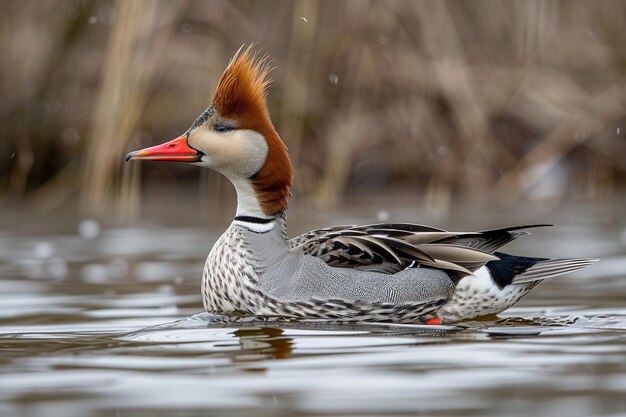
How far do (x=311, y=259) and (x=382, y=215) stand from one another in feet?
16.1

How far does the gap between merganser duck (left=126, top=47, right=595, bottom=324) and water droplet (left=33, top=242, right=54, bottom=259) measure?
3.26 m

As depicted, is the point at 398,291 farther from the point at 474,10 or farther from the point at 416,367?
the point at 474,10

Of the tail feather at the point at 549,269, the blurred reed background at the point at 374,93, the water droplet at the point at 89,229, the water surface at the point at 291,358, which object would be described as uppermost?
the blurred reed background at the point at 374,93

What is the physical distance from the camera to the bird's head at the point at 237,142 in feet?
19.9

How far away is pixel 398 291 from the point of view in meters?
5.74

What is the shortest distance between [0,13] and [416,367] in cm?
892

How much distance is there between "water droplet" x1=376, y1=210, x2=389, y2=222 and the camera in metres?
10.4

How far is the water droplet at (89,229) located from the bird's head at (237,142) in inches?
170

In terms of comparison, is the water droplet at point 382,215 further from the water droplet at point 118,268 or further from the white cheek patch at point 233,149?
the white cheek patch at point 233,149

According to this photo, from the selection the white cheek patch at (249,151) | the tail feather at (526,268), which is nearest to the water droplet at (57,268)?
the white cheek patch at (249,151)

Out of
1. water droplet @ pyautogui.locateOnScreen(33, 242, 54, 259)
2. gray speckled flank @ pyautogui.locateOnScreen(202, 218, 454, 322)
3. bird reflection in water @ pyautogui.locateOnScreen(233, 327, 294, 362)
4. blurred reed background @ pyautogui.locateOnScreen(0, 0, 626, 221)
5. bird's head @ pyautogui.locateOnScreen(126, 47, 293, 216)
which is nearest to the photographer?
bird reflection in water @ pyautogui.locateOnScreen(233, 327, 294, 362)

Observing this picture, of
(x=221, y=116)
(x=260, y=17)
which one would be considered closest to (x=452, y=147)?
(x=260, y=17)

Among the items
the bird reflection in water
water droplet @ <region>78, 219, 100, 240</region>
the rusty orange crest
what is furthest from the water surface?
water droplet @ <region>78, 219, 100, 240</region>

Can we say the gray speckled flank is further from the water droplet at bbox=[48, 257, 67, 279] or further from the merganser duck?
the water droplet at bbox=[48, 257, 67, 279]
